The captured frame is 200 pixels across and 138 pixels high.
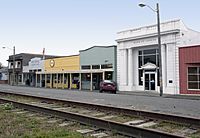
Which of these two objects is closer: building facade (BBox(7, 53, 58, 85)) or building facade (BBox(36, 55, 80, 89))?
building facade (BBox(36, 55, 80, 89))

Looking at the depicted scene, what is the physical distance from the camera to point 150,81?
110 feet

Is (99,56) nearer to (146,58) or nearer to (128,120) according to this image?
(146,58)

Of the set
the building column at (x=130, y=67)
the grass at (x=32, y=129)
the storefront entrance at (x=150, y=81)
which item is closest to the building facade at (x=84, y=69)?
the building column at (x=130, y=67)

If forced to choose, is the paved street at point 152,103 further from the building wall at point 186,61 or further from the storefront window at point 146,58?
the storefront window at point 146,58

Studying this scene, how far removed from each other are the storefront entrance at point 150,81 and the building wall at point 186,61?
4.28 metres

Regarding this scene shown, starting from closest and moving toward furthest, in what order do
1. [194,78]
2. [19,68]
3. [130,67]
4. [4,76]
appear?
[194,78] < [130,67] < [19,68] < [4,76]

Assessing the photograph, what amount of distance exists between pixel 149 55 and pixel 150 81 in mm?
3092

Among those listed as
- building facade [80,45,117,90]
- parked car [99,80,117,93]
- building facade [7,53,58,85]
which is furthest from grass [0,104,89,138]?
building facade [7,53,58,85]

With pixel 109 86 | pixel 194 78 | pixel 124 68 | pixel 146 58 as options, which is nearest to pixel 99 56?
pixel 124 68

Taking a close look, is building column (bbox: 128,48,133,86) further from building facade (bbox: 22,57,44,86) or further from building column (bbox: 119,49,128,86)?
building facade (bbox: 22,57,44,86)

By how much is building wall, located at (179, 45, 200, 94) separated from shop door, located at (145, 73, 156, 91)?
441 centimetres

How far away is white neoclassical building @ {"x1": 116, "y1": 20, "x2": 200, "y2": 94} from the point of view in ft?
98.5

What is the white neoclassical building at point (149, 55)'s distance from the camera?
98.5ft

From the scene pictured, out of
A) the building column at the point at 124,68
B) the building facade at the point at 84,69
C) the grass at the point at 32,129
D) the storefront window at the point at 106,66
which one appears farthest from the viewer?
the building facade at the point at 84,69
